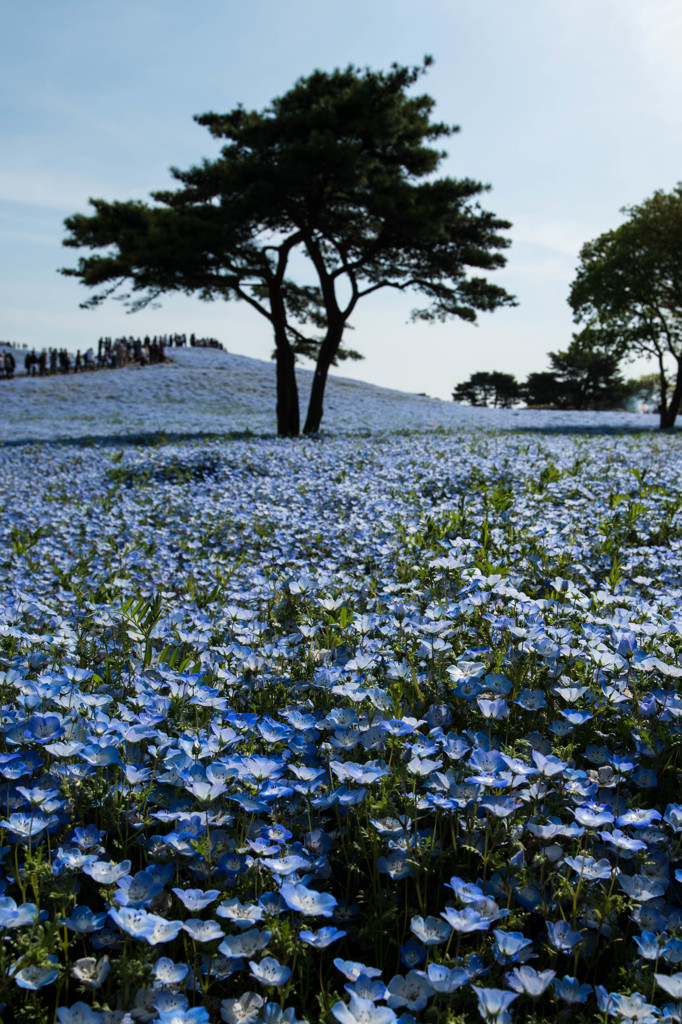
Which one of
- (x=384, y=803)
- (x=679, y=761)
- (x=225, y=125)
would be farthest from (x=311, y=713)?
(x=225, y=125)

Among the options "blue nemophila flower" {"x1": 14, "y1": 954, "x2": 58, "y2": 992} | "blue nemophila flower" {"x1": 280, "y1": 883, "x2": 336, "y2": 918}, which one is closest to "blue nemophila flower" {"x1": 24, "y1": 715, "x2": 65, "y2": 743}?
"blue nemophila flower" {"x1": 14, "y1": 954, "x2": 58, "y2": 992}

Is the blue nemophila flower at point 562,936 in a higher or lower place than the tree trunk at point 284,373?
lower

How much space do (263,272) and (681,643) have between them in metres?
18.7

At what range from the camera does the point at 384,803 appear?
193 cm

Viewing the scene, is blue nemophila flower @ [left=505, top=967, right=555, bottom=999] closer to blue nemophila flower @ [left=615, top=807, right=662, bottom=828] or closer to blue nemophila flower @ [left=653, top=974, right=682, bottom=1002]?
blue nemophila flower @ [left=653, top=974, right=682, bottom=1002]

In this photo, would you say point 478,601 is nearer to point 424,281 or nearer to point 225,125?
point 424,281

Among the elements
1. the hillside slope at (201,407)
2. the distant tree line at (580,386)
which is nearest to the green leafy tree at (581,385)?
the distant tree line at (580,386)

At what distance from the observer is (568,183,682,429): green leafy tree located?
27.9 meters

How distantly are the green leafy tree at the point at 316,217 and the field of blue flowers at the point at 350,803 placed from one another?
1515 centimetres

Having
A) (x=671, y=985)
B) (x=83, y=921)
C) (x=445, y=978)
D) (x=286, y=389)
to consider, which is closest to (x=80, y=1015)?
(x=83, y=921)

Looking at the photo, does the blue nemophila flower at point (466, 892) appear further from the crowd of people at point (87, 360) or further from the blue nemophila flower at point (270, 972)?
the crowd of people at point (87, 360)

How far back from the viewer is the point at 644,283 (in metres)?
28.2

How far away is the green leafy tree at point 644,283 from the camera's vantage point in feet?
91.4

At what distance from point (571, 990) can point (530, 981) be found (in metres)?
0.12
